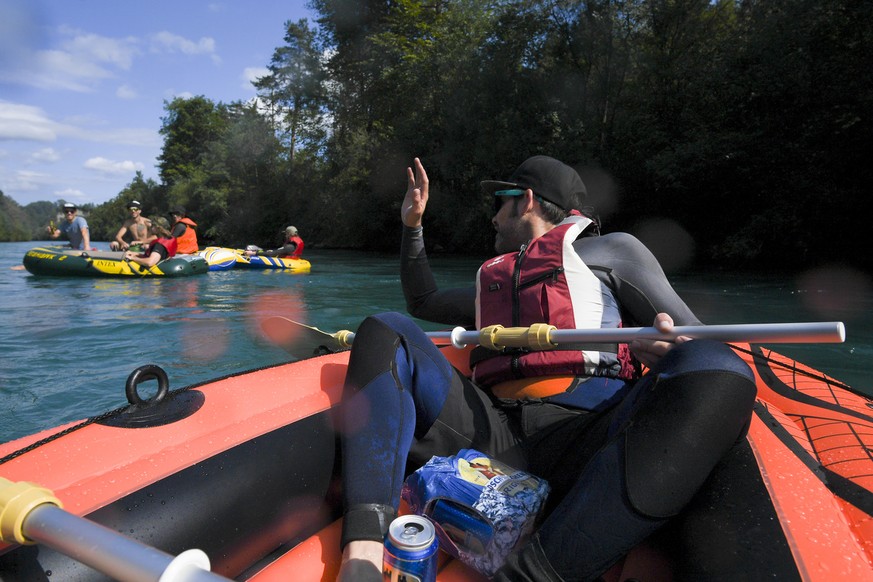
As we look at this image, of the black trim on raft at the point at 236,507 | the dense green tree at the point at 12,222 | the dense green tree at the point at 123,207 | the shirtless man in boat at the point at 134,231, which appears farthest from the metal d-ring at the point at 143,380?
the dense green tree at the point at 12,222

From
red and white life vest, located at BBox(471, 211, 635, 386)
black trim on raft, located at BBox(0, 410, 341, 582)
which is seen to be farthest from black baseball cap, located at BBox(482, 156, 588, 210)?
black trim on raft, located at BBox(0, 410, 341, 582)

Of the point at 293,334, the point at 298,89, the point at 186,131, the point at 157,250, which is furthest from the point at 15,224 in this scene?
the point at 293,334

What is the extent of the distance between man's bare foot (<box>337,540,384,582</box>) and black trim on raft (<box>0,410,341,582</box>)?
1.05 ft

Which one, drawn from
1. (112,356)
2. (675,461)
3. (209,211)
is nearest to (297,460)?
(675,461)

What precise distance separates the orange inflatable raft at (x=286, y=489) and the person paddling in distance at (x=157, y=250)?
8.36 m

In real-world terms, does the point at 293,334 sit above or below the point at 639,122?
below

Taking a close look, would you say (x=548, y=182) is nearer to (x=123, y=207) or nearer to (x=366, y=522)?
(x=366, y=522)

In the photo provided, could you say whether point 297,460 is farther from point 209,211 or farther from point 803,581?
point 209,211

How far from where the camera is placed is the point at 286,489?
137 centimetres

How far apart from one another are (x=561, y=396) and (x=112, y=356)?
3.90 metres

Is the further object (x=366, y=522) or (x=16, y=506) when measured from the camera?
(x=366, y=522)

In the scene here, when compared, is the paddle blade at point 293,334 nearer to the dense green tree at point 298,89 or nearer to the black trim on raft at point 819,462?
the black trim on raft at point 819,462

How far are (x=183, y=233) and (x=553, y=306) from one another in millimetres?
9585

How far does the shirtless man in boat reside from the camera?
977 cm
